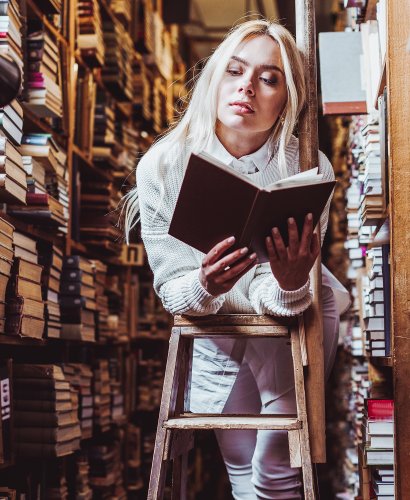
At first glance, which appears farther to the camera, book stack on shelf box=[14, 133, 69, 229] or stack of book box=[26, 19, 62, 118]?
stack of book box=[26, 19, 62, 118]

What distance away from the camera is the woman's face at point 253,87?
7.18 ft

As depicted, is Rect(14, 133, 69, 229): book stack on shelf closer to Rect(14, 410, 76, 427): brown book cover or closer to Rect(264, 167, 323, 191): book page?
Rect(14, 410, 76, 427): brown book cover

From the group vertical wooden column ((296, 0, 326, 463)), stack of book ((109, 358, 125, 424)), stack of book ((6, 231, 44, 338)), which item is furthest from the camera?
stack of book ((109, 358, 125, 424))

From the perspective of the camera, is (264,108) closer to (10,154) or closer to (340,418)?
(10,154)

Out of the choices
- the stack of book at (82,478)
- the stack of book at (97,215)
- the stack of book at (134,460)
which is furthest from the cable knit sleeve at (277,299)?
the stack of book at (134,460)

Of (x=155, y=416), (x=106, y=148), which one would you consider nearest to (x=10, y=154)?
(x=106, y=148)

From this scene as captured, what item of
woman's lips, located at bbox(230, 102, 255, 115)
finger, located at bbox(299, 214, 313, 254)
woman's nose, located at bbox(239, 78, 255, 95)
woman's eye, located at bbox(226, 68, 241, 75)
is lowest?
finger, located at bbox(299, 214, 313, 254)

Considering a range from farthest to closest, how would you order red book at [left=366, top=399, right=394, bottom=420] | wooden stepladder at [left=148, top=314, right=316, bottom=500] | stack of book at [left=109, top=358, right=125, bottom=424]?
Answer: stack of book at [left=109, top=358, right=125, bottom=424]
red book at [left=366, top=399, right=394, bottom=420]
wooden stepladder at [left=148, top=314, right=316, bottom=500]

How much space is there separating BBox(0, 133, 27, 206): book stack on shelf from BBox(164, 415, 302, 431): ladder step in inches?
43.7

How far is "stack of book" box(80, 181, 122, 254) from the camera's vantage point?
14.4ft

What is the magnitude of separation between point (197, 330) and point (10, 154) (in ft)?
3.35

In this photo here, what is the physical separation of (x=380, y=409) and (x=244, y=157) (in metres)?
0.93

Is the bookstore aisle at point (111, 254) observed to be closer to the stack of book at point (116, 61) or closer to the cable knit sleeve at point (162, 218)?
the stack of book at point (116, 61)

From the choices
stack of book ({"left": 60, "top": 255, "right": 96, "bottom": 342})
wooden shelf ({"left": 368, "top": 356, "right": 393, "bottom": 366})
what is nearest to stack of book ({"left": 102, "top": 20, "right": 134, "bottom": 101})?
stack of book ({"left": 60, "top": 255, "right": 96, "bottom": 342})
